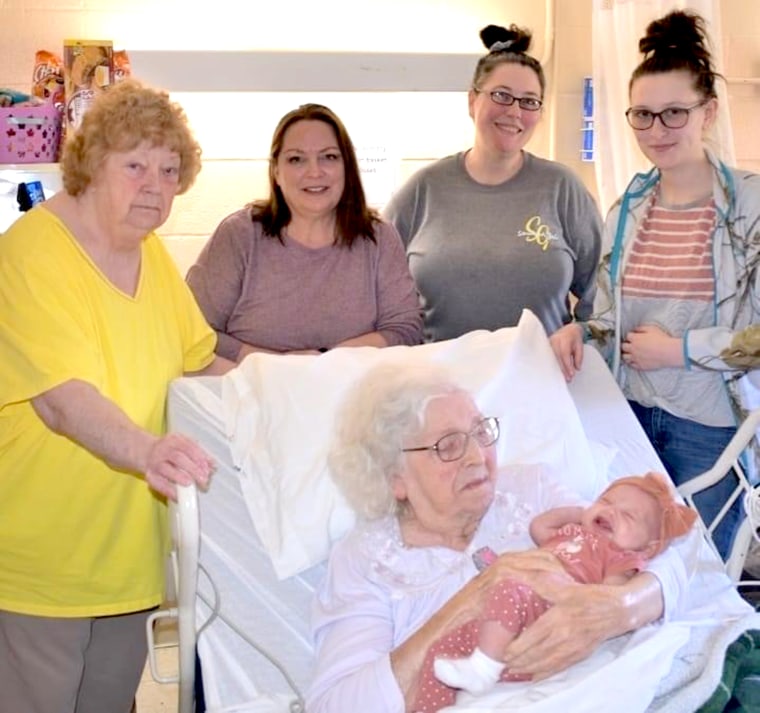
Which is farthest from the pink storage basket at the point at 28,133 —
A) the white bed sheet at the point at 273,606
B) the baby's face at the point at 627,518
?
the baby's face at the point at 627,518

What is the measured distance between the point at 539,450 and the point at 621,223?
563mm

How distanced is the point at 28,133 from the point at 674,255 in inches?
63.8

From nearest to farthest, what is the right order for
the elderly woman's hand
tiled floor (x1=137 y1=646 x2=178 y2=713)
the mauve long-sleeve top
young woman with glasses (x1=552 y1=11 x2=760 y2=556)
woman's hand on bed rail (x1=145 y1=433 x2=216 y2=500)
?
the elderly woman's hand < woman's hand on bed rail (x1=145 y1=433 x2=216 y2=500) < young woman with glasses (x1=552 y1=11 x2=760 y2=556) < the mauve long-sleeve top < tiled floor (x1=137 y1=646 x2=178 y2=713)

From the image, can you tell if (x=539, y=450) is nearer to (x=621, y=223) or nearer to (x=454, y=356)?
(x=454, y=356)

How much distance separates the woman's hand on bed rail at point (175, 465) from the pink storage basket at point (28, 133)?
142cm

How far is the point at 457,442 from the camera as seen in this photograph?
1708 millimetres

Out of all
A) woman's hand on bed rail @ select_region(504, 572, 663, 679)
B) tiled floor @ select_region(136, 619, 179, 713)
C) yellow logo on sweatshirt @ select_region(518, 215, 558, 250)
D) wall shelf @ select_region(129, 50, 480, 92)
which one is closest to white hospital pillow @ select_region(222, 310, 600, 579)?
woman's hand on bed rail @ select_region(504, 572, 663, 679)

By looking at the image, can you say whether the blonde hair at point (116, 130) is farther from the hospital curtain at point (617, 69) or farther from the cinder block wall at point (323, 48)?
the hospital curtain at point (617, 69)

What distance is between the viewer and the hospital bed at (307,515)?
1511 millimetres

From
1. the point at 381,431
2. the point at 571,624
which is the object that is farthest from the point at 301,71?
the point at 571,624

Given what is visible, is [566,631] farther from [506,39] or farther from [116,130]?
[506,39]

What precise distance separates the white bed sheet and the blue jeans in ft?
0.42

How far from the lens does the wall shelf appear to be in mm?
3031

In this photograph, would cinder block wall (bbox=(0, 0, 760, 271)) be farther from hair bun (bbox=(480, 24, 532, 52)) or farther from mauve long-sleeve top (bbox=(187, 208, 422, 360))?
mauve long-sleeve top (bbox=(187, 208, 422, 360))
